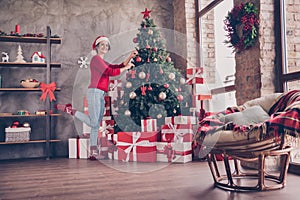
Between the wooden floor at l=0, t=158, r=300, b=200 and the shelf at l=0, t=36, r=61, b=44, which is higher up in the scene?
the shelf at l=0, t=36, r=61, b=44

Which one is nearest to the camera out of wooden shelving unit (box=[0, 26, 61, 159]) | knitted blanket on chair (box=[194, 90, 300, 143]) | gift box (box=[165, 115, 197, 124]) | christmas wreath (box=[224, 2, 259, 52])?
knitted blanket on chair (box=[194, 90, 300, 143])

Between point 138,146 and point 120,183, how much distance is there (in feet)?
4.51

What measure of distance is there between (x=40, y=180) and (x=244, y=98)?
91.8 inches

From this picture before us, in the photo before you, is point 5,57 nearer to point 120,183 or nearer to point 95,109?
point 95,109

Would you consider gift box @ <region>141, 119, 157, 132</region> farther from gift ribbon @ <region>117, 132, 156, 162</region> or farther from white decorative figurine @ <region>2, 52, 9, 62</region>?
white decorative figurine @ <region>2, 52, 9, 62</region>

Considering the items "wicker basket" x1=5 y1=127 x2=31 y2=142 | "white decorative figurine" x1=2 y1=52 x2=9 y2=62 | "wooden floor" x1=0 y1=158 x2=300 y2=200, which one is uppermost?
"white decorative figurine" x1=2 y1=52 x2=9 y2=62

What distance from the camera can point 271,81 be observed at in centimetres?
342

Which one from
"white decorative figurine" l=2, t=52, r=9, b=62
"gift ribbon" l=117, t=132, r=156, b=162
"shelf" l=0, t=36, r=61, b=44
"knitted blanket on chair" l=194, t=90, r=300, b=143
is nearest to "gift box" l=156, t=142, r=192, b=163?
"gift ribbon" l=117, t=132, r=156, b=162

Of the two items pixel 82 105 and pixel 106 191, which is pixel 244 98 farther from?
pixel 82 105

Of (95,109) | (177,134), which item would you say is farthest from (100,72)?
(177,134)

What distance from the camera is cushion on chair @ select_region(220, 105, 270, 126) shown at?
2666 mm

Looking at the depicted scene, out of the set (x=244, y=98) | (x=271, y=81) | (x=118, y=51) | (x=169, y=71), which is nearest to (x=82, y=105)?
(x=118, y=51)

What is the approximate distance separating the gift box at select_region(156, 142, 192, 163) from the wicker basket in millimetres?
1990

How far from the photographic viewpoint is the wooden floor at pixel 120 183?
2.34m
